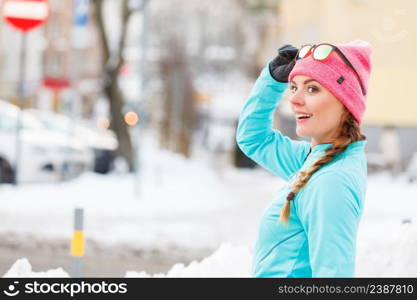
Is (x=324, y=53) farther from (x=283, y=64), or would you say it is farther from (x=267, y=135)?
(x=267, y=135)

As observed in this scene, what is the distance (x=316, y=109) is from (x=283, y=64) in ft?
1.81

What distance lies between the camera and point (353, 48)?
373cm

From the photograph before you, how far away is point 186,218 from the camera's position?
53.8 ft

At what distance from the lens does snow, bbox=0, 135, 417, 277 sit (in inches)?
323

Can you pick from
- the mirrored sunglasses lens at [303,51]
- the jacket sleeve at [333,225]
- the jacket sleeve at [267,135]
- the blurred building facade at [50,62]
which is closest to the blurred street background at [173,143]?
the blurred building facade at [50,62]

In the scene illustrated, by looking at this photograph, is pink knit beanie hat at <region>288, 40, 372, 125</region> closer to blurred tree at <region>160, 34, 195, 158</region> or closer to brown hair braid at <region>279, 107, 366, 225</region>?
brown hair braid at <region>279, 107, 366, 225</region>

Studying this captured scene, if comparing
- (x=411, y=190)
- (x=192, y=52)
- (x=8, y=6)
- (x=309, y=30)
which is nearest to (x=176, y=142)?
(x=192, y=52)

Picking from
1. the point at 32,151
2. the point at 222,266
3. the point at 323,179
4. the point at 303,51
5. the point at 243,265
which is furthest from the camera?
the point at 32,151

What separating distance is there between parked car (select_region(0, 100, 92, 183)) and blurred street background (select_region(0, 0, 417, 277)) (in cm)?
4

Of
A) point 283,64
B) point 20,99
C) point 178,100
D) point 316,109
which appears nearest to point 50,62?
point 178,100

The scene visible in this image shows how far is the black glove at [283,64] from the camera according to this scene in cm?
400

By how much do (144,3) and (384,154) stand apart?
11213 mm

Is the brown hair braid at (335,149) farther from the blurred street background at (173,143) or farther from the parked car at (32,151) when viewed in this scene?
the parked car at (32,151)

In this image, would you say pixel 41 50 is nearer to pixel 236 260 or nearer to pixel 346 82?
pixel 236 260
